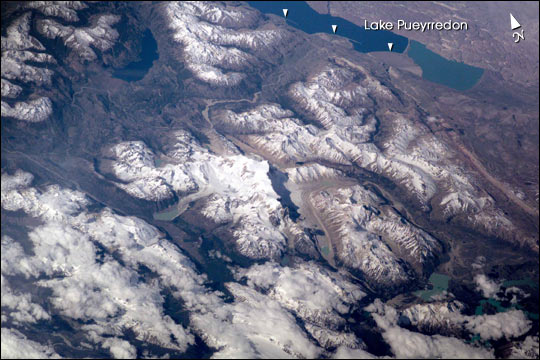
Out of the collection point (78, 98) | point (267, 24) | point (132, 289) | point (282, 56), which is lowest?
point (132, 289)

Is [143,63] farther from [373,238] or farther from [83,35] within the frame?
[373,238]

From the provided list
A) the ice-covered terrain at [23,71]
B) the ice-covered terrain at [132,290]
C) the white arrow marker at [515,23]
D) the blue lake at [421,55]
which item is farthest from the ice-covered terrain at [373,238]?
the white arrow marker at [515,23]

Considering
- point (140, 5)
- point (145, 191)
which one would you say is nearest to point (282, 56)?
point (140, 5)

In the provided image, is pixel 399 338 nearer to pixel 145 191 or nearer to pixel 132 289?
pixel 132 289

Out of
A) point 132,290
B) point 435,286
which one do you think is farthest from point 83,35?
point 435,286

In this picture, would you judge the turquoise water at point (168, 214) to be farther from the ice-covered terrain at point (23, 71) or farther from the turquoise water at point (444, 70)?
the turquoise water at point (444, 70)
